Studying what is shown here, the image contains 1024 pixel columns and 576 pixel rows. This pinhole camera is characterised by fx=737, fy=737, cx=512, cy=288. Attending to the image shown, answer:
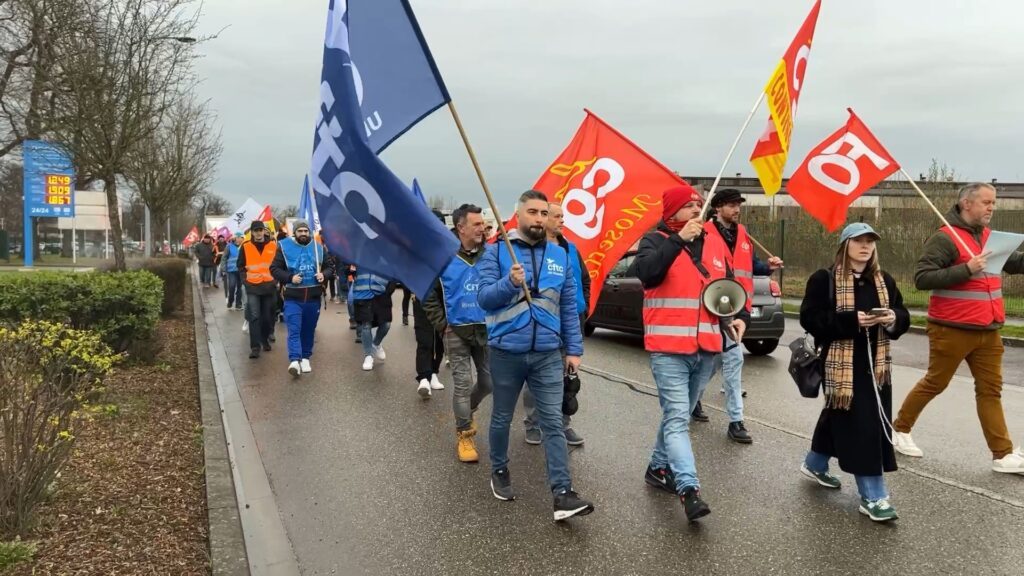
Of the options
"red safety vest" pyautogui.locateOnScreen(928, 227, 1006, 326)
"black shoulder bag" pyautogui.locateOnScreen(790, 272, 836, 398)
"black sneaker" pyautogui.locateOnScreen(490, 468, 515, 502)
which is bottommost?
"black sneaker" pyautogui.locateOnScreen(490, 468, 515, 502)

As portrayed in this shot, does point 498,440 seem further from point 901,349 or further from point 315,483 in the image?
point 901,349

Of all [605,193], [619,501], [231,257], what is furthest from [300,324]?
[231,257]

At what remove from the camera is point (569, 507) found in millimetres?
3912

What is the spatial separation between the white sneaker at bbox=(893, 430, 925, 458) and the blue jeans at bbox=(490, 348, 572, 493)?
2662mm

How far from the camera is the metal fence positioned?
1819cm

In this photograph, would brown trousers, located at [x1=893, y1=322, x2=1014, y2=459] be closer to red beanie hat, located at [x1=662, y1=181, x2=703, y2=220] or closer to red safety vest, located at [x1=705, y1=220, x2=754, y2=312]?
red safety vest, located at [x1=705, y1=220, x2=754, y2=312]

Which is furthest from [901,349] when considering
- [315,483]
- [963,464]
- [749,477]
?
[315,483]

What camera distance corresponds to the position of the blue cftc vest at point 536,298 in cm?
402

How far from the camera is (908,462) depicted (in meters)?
5.01

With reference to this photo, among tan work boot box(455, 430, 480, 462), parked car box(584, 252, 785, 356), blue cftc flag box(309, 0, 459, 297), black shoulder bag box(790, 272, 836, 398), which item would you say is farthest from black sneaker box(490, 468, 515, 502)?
parked car box(584, 252, 785, 356)

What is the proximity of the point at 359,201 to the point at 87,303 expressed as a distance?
4.70m

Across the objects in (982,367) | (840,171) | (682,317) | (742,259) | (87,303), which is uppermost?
(840,171)

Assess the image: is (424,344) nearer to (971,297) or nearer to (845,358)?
(845,358)

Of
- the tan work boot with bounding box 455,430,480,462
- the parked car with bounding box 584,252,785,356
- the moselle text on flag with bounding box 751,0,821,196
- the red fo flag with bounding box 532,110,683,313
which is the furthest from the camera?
the parked car with bounding box 584,252,785,356
